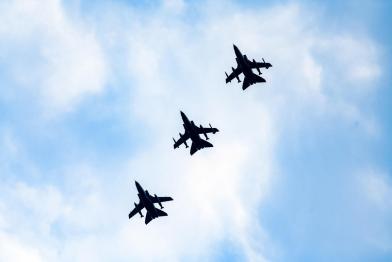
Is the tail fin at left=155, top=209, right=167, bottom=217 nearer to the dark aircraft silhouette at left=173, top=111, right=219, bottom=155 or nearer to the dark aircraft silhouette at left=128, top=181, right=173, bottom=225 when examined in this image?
the dark aircraft silhouette at left=128, top=181, right=173, bottom=225

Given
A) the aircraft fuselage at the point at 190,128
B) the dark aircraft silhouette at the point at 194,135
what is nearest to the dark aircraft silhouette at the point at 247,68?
the dark aircraft silhouette at the point at 194,135

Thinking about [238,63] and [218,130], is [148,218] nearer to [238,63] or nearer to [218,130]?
[218,130]

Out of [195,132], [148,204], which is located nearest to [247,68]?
[195,132]

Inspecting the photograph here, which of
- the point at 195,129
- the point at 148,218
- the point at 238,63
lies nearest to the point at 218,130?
the point at 195,129

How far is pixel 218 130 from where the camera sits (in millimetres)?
115250

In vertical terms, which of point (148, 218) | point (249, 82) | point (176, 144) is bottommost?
point (148, 218)

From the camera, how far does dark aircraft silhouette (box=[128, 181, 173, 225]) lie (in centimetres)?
11281

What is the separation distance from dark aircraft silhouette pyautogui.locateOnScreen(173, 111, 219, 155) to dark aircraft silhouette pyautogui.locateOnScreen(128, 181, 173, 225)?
32.8ft

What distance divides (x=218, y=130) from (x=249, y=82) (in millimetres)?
10292

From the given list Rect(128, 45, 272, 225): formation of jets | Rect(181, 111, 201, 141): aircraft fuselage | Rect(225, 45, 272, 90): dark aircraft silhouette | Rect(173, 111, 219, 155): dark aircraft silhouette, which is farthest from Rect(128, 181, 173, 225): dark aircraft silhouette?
Rect(225, 45, 272, 90): dark aircraft silhouette

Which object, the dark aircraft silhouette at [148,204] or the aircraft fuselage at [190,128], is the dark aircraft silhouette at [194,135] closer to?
the aircraft fuselage at [190,128]

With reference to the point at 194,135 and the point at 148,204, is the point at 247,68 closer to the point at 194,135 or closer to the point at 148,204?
the point at 194,135

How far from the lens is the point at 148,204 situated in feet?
373

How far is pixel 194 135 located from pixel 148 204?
47.7 ft
